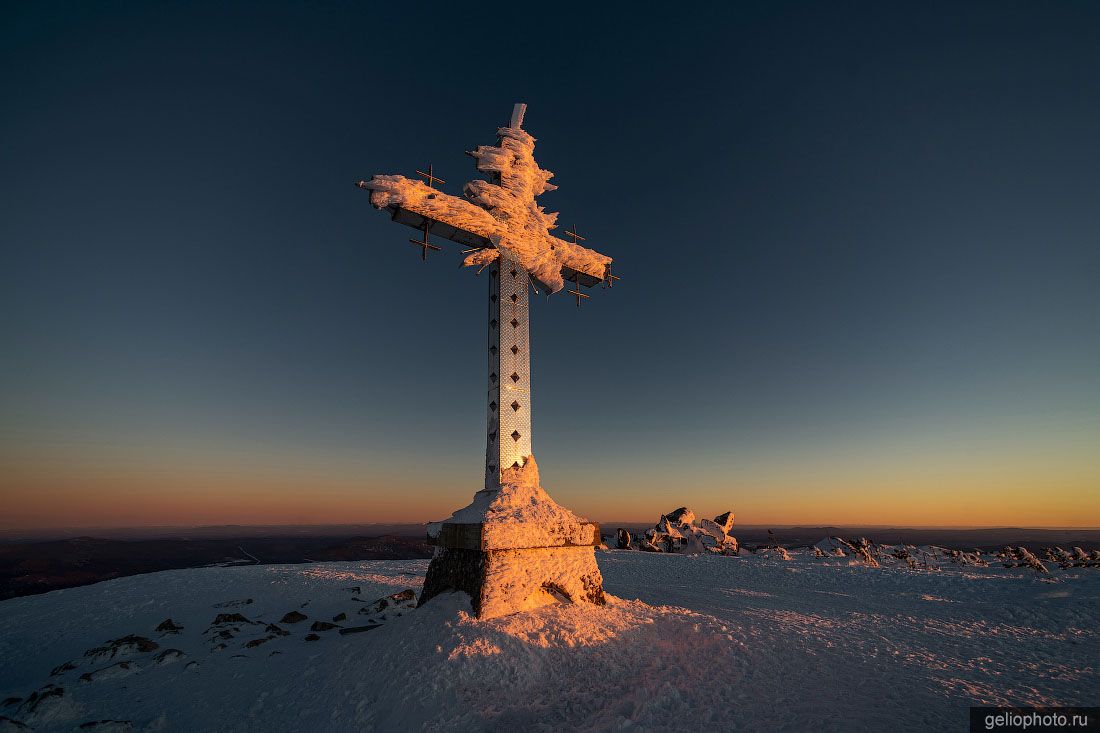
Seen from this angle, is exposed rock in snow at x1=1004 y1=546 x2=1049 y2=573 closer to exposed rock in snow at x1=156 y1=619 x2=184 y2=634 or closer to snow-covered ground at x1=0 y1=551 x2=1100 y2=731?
snow-covered ground at x1=0 y1=551 x2=1100 y2=731

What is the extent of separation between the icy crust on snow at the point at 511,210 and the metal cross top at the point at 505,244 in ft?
0.06

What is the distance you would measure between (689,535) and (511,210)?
57.3 feet

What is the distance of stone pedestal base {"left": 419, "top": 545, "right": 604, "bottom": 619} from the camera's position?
271 inches

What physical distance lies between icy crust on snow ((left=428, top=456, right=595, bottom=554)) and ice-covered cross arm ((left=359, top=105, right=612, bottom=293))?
4.16 m

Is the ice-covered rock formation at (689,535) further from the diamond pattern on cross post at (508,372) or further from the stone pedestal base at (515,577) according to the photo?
the diamond pattern on cross post at (508,372)

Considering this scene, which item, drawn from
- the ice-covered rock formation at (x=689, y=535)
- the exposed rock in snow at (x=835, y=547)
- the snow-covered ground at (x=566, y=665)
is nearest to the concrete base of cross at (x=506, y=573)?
the snow-covered ground at (x=566, y=665)

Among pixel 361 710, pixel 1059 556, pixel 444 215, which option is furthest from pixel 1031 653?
pixel 1059 556

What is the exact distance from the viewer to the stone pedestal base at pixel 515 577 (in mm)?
6891

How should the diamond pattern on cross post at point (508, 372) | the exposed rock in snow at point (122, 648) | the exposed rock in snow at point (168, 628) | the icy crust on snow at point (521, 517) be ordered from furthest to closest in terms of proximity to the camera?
the exposed rock in snow at point (168, 628), the diamond pattern on cross post at point (508, 372), the exposed rock in snow at point (122, 648), the icy crust on snow at point (521, 517)

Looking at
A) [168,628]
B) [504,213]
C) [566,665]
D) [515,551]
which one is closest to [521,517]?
[515,551]

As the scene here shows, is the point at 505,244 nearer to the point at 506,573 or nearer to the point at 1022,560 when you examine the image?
the point at 506,573

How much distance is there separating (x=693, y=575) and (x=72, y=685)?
14320 mm

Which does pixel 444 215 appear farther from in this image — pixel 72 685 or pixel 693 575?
pixel 693 575

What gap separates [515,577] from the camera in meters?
7.15
